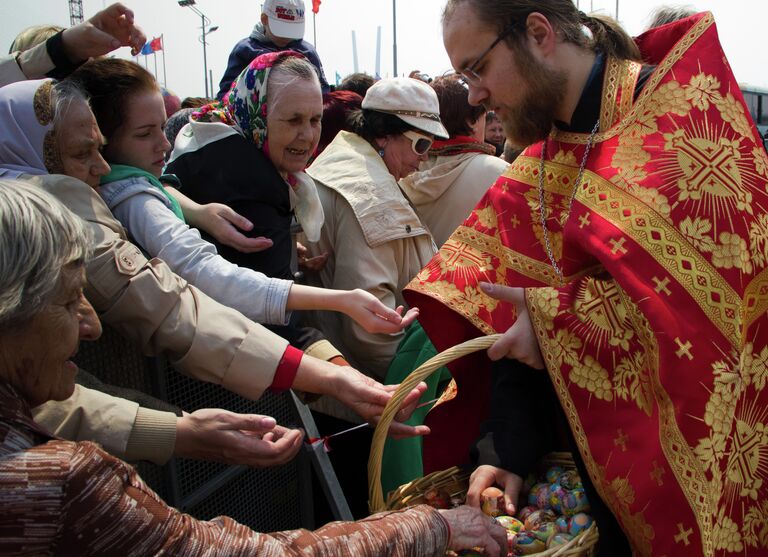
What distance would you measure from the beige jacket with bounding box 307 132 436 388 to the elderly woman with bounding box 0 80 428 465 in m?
0.76

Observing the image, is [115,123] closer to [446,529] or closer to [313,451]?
[313,451]

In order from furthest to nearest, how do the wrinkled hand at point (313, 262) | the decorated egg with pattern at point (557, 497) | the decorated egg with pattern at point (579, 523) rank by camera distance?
the wrinkled hand at point (313, 262), the decorated egg with pattern at point (557, 497), the decorated egg with pattern at point (579, 523)

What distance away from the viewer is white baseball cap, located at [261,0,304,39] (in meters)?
4.33

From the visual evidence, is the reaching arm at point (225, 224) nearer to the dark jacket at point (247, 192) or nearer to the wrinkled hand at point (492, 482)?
the dark jacket at point (247, 192)

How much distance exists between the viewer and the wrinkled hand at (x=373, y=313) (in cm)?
239

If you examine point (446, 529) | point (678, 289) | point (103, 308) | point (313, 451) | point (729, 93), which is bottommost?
point (313, 451)

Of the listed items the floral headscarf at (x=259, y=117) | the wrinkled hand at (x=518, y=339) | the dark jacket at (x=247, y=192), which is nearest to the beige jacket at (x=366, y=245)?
the floral headscarf at (x=259, y=117)

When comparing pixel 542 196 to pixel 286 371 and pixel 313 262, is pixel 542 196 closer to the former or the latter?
pixel 286 371

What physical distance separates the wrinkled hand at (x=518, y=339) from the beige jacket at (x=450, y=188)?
1.68 meters

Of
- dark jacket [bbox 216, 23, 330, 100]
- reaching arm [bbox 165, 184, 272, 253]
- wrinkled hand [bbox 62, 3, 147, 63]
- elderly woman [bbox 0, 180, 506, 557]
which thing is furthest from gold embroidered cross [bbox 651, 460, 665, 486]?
dark jacket [bbox 216, 23, 330, 100]

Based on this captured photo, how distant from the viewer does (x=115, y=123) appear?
2.42 metres

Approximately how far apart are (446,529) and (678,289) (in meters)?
0.86

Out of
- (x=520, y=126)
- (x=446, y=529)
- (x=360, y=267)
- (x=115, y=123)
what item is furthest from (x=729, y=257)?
(x=115, y=123)

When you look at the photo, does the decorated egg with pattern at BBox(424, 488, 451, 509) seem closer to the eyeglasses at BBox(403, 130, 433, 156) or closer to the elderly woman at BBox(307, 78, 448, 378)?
the elderly woman at BBox(307, 78, 448, 378)
